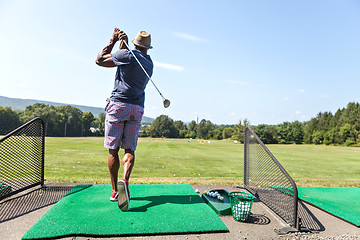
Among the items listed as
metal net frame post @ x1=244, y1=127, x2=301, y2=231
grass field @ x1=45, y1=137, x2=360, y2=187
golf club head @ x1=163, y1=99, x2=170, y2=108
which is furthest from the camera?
grass field @ x1=45, y1=137, x2=360, y2=187

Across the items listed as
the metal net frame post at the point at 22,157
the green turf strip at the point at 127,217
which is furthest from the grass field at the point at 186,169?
the green turf strip at the point at 127,217

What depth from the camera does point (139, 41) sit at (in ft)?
11.9

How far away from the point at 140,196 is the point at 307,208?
2.53 m

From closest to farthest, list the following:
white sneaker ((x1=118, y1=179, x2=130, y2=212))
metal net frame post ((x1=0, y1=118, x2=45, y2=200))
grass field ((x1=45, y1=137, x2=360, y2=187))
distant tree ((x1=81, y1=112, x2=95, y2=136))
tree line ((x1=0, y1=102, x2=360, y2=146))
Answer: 1. white sneaker ((x1=118, y1=179, x2=130, y2=212))
2. metal net frame post ((x1=0, y1=118, x2=45, y2=200))
3. grass field ((x1=45, y1=137, x2=360, y2=187))
4. tree line ((x1=0, y1=102, x2=360, y2=146))
5. distant tree ((x1=81, y1=112, x2=95, y2=136))

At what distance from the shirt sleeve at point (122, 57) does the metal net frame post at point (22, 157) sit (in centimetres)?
164

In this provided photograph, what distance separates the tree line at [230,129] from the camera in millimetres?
65688

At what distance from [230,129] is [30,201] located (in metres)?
80.5

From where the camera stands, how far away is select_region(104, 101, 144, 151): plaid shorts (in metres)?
3.49

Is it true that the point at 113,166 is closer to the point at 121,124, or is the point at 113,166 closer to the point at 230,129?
the point at 121,124

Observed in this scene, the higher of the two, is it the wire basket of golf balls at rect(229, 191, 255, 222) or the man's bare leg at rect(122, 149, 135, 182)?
the man's bare leg at rect(122, 149, 135, 182)

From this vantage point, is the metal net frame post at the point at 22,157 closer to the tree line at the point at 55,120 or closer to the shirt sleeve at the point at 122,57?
the shirt sleeve at the point at 122,57

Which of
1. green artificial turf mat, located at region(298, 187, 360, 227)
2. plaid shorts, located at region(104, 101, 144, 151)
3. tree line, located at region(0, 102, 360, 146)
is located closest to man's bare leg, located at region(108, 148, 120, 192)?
plaid shorts, located at region(104, 101, 144, 151)

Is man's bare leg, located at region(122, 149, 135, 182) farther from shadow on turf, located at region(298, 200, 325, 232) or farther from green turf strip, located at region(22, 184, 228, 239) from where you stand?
shadow on turf, located at region(298, 200, 325, 232)

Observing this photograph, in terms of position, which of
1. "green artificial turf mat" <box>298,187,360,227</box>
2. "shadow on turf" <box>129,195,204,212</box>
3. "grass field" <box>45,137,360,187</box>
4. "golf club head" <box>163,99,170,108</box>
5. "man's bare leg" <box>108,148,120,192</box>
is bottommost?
"grass field" <box>45,137,360,187</box>
